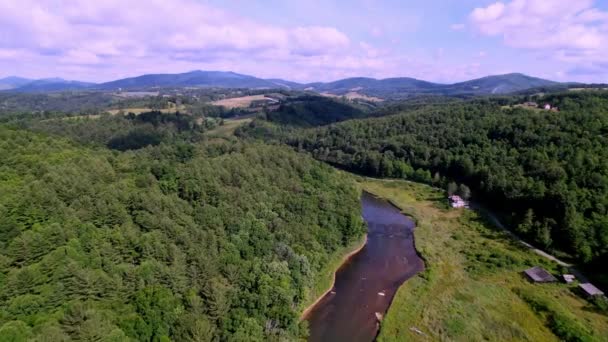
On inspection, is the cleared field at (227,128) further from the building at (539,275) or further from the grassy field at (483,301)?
the building at (539,275)

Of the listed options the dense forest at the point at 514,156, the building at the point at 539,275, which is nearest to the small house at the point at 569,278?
the building at the point at 539,275

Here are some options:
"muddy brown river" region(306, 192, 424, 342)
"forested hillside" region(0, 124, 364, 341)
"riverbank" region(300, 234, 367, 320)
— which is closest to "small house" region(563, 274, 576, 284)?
"muddy brown river" region(306, 192, 424, 342)

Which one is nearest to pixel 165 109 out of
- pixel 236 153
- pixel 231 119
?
pixel 231 119

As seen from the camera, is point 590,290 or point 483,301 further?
point 483,301

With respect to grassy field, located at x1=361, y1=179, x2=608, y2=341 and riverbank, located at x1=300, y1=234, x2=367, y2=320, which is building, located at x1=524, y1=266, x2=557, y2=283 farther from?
riverbank, located at x1=300, y1=234, x2=367, y2=320

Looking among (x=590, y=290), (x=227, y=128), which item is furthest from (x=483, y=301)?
(x=227, y=128)

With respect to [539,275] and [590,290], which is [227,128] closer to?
[539,275]

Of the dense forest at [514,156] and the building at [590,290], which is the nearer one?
the building at [590,290]
